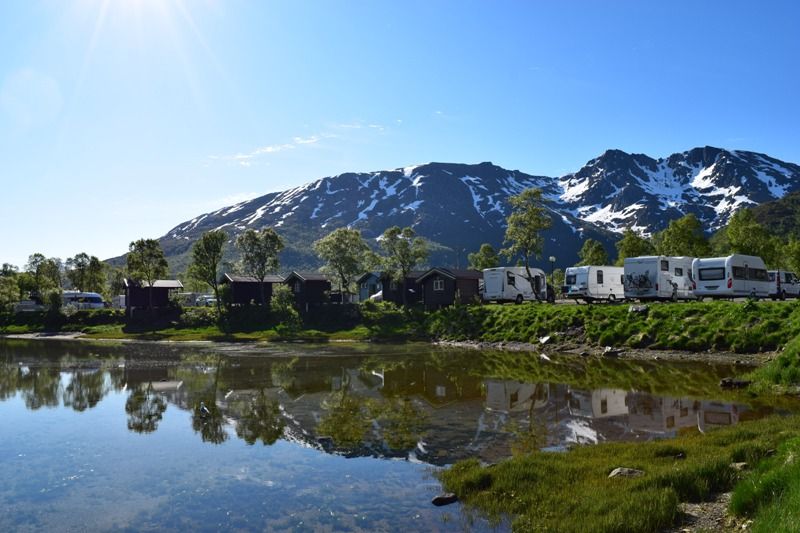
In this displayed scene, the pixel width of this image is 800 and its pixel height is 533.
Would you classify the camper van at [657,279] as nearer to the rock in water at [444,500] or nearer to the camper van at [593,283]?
the camper van at [593,283]

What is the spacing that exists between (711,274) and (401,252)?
36.9 metres

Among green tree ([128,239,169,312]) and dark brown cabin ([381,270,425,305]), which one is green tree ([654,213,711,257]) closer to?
dark brown cabin ([381,270,425,305])

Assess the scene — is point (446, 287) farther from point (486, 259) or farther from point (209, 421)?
point (209, 421)

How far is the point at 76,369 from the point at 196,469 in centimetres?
2962

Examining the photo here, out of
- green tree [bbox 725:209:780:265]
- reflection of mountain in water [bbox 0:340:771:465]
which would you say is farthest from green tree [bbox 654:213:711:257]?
reflection of mountain in water [bbox 0:340:771:465]

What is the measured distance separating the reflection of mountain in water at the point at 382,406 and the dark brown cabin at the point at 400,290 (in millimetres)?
36825

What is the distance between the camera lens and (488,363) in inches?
1427

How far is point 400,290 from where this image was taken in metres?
77.6

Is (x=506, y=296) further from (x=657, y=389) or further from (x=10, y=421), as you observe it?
(x=10, y=421)

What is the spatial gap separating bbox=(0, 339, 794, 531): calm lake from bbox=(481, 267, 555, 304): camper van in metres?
23.7

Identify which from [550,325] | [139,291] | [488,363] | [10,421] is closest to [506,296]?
[550,325]

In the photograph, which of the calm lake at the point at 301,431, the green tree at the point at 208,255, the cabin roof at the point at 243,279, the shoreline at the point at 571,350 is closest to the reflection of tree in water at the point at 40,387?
the calm lake at the point at 301,431

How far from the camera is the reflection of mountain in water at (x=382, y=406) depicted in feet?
54.2

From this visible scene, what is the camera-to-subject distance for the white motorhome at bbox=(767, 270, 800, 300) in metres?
51.8
